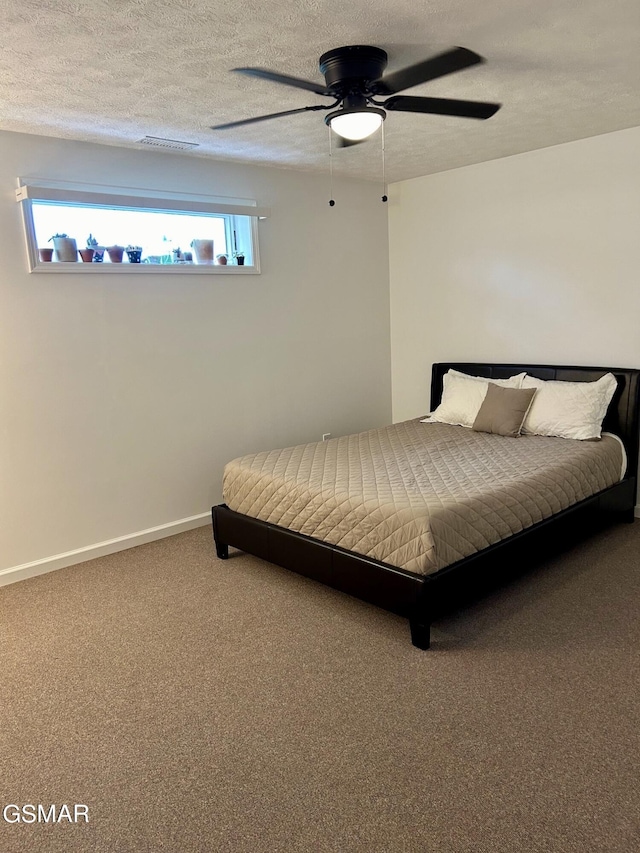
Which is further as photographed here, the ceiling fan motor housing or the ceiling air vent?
the ceiling air vent

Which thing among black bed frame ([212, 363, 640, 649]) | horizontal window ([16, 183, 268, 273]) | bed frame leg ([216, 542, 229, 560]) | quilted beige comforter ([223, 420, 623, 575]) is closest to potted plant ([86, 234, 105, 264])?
horizontal window ([16, 183, 268, 273])

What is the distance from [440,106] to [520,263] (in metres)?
2.28

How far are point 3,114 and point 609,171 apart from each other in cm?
360

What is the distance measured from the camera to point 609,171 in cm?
410

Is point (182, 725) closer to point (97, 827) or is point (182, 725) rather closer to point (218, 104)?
point (97, 827)

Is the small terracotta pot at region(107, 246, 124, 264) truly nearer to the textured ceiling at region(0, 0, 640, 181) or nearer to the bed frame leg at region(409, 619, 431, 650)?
the textured ceiling at region(0, 0, 640, 181)

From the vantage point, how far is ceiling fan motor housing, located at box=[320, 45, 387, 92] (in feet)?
8.15

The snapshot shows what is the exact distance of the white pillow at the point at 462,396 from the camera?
4602 mm

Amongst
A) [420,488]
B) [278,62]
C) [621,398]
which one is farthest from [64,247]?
[621,398]

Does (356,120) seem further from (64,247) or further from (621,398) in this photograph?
(621,398)

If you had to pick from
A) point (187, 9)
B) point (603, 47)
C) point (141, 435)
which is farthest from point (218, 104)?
point (141, 435)

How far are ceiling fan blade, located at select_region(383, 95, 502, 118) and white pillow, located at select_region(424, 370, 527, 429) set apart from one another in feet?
7.25

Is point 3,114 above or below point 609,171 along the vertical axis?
above

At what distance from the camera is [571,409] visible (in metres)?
4.13
